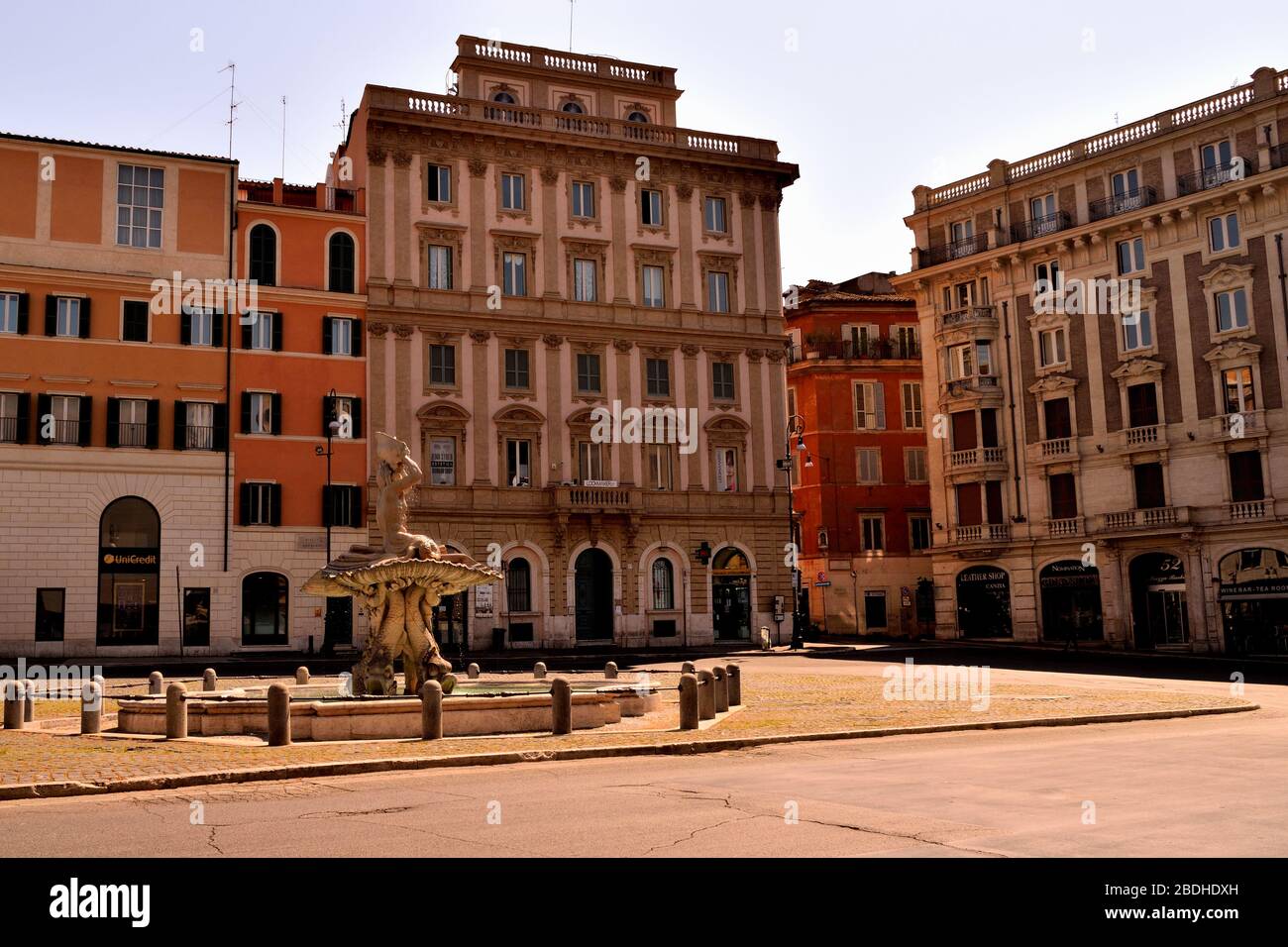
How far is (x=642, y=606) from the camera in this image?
5231cm

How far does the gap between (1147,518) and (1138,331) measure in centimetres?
759

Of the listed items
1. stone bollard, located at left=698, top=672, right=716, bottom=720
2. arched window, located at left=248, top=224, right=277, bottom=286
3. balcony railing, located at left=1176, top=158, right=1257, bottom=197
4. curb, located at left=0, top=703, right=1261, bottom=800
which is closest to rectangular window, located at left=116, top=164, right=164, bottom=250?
arched window, located at left=248, top=224, right=277, bottom=286

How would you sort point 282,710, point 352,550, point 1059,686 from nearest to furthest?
point 282,710 → point 352,550 → point 1059,686

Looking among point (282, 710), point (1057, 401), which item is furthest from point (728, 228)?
point (282, 710)

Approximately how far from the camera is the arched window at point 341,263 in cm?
4969

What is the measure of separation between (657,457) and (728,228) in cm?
1147

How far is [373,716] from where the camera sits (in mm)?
17828

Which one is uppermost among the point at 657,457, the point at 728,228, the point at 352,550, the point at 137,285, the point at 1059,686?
the point at 728,228

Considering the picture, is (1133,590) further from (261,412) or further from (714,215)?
(261,412)

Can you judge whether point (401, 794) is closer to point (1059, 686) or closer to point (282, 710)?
point (282, 710)

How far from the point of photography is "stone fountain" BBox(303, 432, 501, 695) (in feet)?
67.2

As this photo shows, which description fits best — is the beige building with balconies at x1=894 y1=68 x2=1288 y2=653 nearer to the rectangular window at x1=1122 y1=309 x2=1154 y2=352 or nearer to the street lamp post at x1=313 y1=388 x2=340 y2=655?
the rectangular window at x1=1122 y1=309 x2=1154 y2=352

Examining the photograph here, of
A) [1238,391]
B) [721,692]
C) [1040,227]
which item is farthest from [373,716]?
[1040,227]

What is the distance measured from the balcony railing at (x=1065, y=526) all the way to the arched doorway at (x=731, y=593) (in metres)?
12.7
